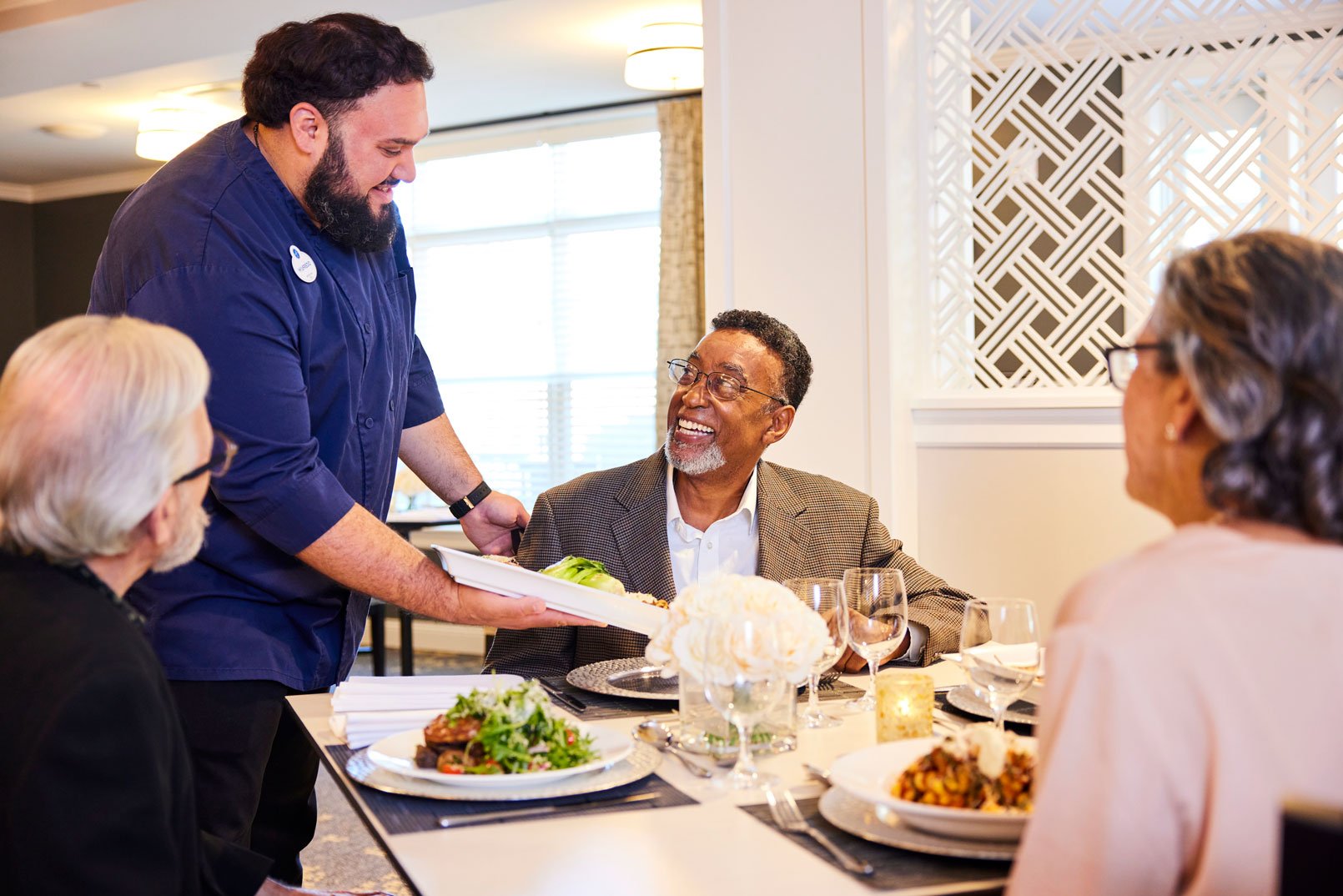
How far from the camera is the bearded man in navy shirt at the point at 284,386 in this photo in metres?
1.94

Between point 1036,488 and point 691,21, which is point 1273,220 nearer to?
point 1036,488

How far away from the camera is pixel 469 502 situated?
256 centimetres

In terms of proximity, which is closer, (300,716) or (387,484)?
(300,716)

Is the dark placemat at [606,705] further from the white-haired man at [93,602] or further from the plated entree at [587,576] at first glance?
the white-haired man at [93,602]

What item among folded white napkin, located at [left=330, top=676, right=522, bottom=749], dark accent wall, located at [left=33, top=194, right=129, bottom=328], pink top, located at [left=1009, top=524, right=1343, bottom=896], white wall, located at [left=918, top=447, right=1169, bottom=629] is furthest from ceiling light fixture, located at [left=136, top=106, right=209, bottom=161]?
pink top, located at [left=1009, top=524, right=1343, bottom=896]

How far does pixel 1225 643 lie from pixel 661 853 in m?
0.58

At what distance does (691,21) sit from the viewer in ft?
17.6

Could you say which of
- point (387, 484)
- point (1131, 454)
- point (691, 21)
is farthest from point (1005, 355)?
point (1131, 454)

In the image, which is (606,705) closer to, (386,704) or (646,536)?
(386,704)

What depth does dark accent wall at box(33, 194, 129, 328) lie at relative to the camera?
331 inches

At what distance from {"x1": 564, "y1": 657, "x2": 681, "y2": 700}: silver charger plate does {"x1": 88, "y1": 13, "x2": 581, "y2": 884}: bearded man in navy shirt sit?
159 millimetres

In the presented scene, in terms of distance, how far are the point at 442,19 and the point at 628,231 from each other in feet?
6.07

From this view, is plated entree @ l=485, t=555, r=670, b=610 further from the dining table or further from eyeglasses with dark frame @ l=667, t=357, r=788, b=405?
eyeglasses with dark frame @ l=667, t=357, r=788, b=405

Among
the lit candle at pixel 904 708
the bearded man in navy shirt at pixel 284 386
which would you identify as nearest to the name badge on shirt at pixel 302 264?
the bearded man in navy shirt at pixel 284 386
